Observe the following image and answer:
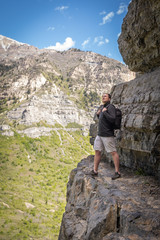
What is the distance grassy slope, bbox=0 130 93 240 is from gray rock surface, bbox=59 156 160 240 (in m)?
29.1

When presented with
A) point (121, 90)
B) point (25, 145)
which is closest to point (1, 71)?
point (25, 145)

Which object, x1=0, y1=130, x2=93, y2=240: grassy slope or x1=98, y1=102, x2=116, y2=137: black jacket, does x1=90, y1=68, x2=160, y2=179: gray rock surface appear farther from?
x1=0, y1=130, x2=93, y2=240: grassy slope

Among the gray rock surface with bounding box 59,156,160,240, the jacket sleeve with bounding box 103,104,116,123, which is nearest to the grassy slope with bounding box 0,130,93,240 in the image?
the gray rock surface with bounding box 59,156,160,240

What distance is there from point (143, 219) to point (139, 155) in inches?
114

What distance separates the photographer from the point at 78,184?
6.81 m

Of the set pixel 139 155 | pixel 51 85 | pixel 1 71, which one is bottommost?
pixel 139 155

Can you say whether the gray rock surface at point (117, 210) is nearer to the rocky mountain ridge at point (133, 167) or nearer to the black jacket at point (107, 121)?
the rocky mountain ridge at point (133, 167)

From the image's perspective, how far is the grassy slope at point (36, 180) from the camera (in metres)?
34.4

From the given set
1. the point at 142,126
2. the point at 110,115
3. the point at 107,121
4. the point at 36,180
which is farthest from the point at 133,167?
the point at 36,180

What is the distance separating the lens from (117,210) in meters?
3.95

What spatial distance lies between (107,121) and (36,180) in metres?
61.5

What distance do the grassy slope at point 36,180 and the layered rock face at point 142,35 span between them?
32.5 metres

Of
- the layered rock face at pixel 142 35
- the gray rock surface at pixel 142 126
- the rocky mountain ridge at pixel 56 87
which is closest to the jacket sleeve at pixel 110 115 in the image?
the gray rock surface at pixel 142 126

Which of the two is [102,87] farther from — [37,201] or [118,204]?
[118,204]
